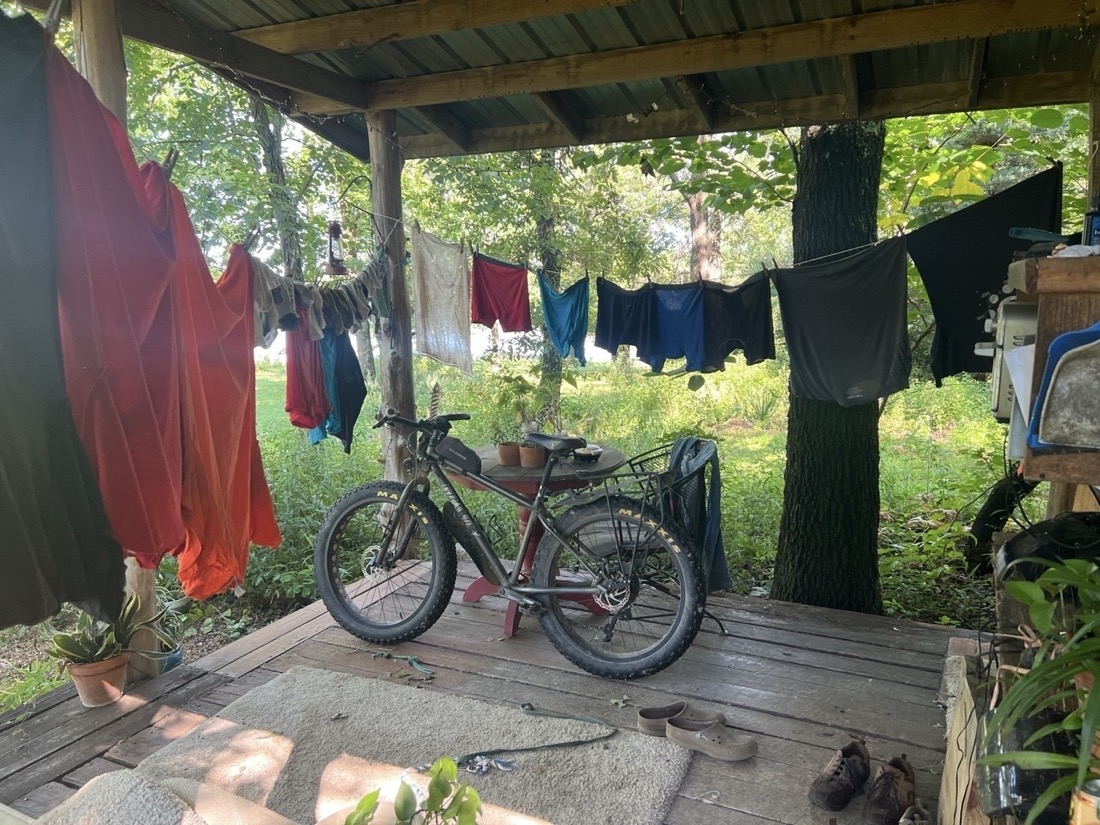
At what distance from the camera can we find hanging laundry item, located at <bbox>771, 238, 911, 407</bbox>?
3.17 metres

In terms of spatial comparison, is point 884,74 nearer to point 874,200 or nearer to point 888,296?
point 874,200

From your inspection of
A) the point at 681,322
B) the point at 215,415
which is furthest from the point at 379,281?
the point at 215,415

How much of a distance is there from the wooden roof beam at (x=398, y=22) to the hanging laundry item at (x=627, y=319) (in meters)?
1.49

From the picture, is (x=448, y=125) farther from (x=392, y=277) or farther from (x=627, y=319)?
(x=627, y=319)

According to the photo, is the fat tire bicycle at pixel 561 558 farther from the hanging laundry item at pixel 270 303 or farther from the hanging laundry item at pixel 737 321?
the hanging laundry item at pixel 737 321

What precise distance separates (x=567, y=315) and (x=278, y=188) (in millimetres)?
3297

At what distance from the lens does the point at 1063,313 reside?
1.10m

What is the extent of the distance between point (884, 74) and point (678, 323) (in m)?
1.50

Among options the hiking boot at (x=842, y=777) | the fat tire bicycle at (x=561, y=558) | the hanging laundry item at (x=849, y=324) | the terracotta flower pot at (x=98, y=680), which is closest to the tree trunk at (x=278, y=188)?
the fat tire bicycle at (x=561, y=558)

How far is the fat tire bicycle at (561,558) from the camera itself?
2695 mm

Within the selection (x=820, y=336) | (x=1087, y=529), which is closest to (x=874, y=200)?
(x=820, y=336)

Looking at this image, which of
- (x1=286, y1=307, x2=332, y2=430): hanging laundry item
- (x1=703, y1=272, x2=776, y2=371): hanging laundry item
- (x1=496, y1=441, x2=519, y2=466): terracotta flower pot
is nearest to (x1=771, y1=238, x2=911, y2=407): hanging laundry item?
Answer: (x1=703, y1=272, x2=776, y2=371): hanging laundry item

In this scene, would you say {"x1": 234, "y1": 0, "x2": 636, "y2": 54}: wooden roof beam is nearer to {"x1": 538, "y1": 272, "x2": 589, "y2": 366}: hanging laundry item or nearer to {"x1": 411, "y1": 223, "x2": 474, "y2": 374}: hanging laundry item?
{"x1": 411, "y1": 223, "x2": 474, "y2": 374}: hanging laundry item

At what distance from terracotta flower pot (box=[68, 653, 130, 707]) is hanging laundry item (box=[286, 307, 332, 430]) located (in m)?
1.35
